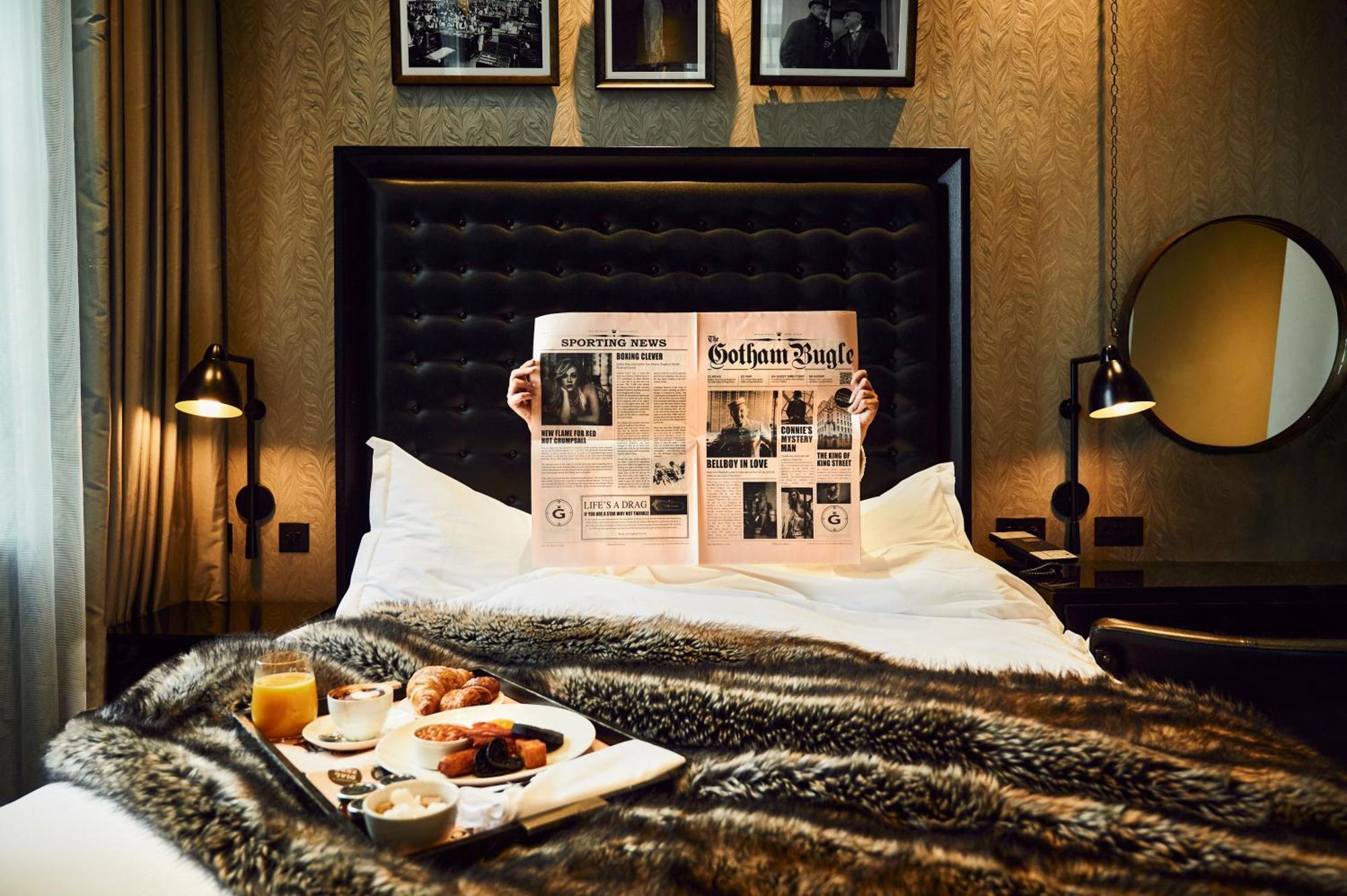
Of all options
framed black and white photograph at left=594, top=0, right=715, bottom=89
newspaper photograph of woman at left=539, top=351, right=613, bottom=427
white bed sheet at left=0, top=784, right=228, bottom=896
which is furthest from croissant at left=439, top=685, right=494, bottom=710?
framed black and white photograph at left=594, top=0, right=715, bottom=89

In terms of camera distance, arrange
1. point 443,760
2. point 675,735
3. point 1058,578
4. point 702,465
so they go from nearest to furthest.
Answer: point 443,760 < point 675,735 < point 702,465 < point 1058,578

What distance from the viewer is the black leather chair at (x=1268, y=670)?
997mm

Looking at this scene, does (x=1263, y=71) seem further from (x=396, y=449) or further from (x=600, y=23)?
(x=396, y=449)

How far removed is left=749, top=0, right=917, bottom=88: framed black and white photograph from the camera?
2408 mm

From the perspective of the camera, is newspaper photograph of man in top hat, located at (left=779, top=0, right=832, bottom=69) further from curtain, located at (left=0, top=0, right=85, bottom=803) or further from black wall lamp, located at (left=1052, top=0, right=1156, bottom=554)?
curtain, located at (left=0, top=0, right=85, bottom=803)

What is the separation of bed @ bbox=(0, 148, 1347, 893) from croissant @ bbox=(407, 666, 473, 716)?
108 millimetres

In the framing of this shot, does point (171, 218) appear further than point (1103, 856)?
Yes

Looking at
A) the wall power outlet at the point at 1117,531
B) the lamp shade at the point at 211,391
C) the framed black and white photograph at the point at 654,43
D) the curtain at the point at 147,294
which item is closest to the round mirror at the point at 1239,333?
the wall power outlet at the point at 1117,531

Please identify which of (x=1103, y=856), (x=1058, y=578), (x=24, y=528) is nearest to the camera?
(x=1103, y=856)

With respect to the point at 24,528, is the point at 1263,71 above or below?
above

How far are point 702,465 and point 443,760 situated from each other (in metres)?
1.13

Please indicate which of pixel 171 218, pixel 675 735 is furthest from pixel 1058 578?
pixel 171 218

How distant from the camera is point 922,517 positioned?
2.17 m

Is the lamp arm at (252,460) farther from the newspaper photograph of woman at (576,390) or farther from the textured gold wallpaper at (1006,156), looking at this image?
the newspaper photograph of woman at (576,390)
